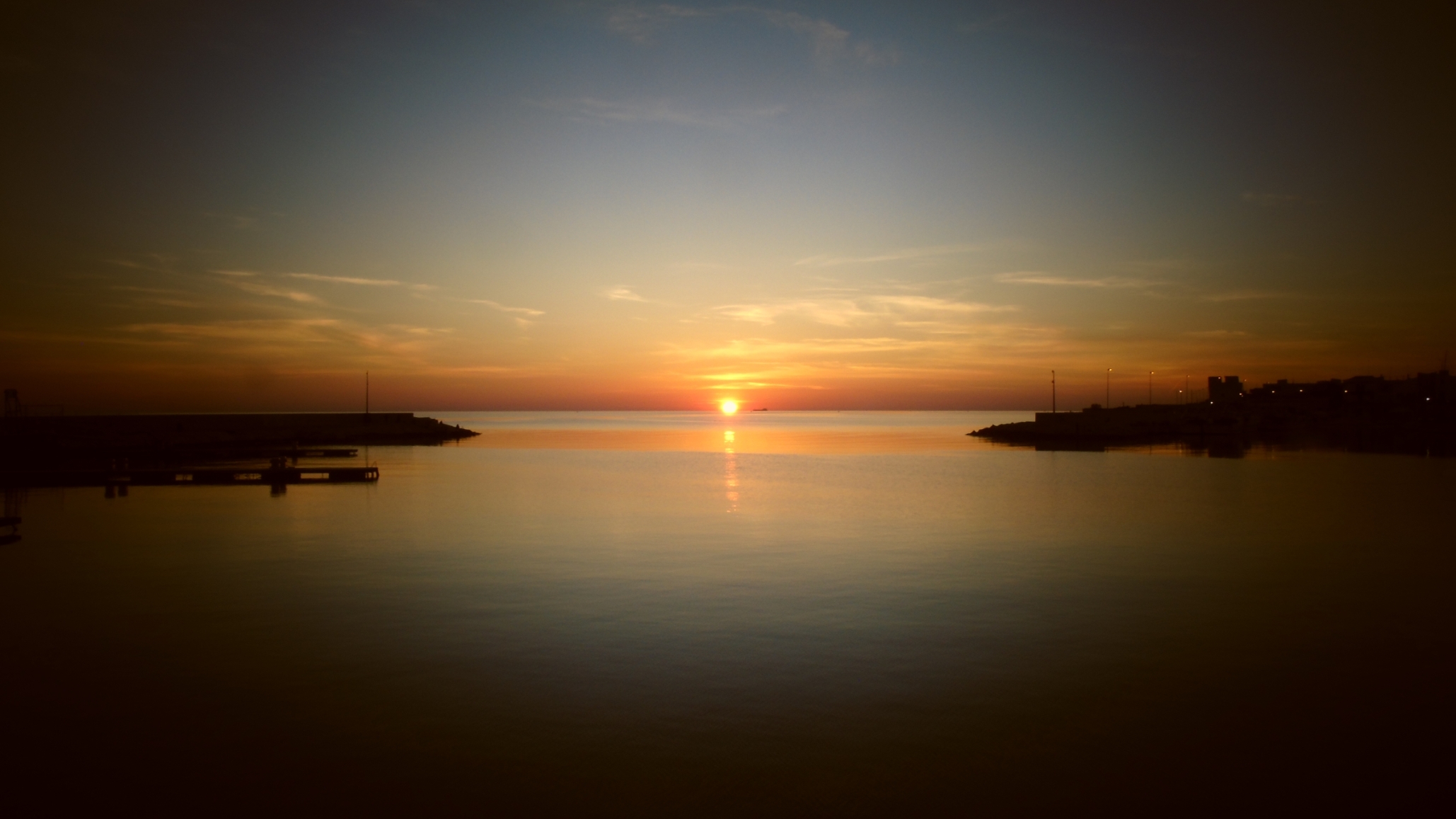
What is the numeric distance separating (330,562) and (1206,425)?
354ft

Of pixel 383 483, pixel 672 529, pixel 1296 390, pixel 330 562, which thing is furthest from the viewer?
pixel 1296 390

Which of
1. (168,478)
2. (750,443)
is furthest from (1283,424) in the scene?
(168,478)

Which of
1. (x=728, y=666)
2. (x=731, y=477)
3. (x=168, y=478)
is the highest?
(x=168, y=478)

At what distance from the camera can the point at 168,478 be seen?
39906mm

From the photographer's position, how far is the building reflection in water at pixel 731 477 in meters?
35.7

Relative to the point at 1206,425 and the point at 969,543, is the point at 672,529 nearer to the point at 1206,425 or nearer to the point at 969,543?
the point at 969,543

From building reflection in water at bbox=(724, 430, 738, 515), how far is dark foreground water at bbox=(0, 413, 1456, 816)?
7.58 meters

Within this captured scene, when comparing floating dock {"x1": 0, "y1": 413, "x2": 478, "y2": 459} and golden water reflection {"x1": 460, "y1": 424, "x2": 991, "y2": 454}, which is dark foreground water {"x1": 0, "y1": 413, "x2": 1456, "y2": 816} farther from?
golden water reflection {"x1": 460, "y1": 424, "x2": 991, "y2": 454}

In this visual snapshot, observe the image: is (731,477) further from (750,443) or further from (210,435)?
(210,435)

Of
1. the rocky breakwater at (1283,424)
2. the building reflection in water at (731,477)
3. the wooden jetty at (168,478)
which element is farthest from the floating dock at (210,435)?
the rocky breakwater at (1283,424)

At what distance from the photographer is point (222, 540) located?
24203mm

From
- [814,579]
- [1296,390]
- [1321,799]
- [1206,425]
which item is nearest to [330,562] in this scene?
[814,579]

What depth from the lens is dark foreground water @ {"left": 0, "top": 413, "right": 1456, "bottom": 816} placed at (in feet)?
28.5

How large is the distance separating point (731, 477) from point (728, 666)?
3747cm
